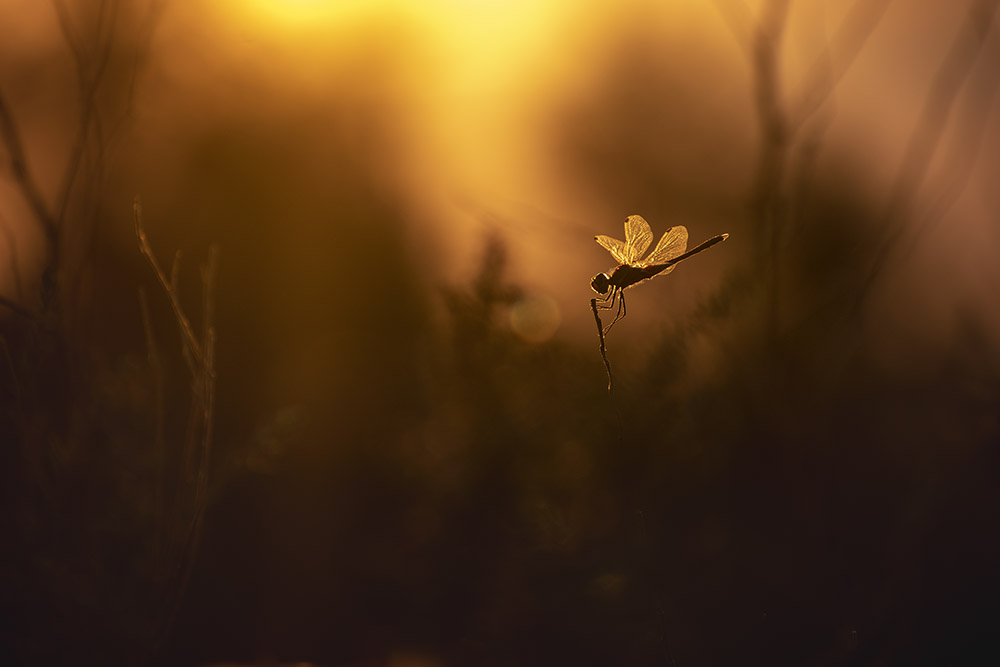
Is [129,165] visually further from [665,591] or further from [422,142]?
[665,591]

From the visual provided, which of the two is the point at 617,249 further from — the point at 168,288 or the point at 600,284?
the point at 168,288

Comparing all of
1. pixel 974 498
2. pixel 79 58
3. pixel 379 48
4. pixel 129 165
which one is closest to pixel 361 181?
pixel 379 48

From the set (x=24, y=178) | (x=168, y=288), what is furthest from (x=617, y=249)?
(x=24, y=178)

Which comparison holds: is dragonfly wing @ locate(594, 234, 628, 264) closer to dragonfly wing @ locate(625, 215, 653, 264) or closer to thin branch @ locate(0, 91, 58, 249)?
dragonfly wing @ locate(625, 215, 653, 264)

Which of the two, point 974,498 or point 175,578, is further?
point 974,498

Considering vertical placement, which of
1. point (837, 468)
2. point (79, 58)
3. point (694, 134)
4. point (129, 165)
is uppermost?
point (694, 134)

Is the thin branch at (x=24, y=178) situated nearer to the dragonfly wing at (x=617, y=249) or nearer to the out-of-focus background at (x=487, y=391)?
the out-of-focus background at (x=487, y=391)
